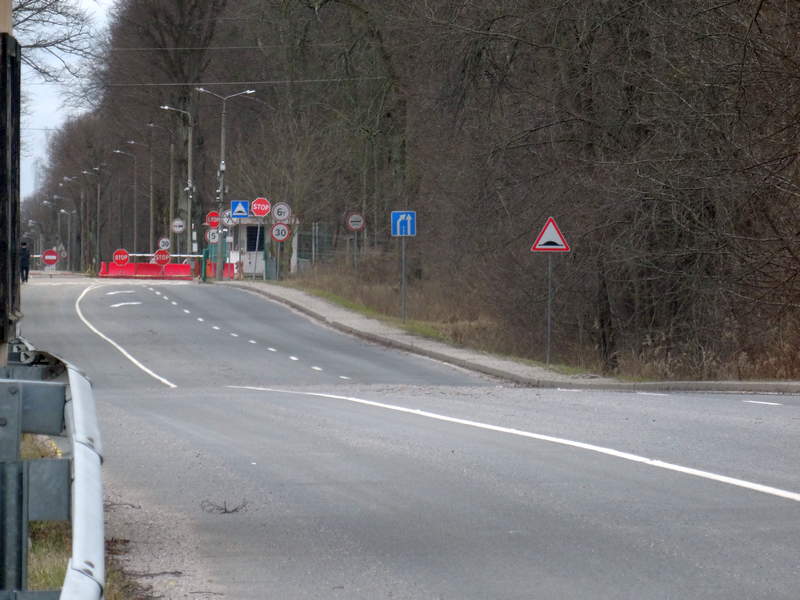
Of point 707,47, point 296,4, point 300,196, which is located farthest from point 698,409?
point 300,196

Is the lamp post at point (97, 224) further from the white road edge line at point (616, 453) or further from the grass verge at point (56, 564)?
the grass verge at point (56, 564)

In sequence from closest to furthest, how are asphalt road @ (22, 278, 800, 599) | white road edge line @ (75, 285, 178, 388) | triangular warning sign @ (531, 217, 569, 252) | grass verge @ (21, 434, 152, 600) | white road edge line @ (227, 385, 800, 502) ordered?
grass verge @ (21, 434, 152, 600) < asphalt road @ (22, 278, 800, 599) < white road edge line @ (227, 385, 800, 502) < triangular warning sign @ (531, 217, 569, 252) < white road edge line @ (75, 285, 178, 388)

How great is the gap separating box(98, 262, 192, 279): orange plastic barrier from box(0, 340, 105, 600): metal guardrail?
65.4m

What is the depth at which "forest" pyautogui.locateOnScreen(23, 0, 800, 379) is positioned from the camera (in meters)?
21.9

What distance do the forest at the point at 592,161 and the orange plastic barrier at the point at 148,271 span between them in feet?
88.4

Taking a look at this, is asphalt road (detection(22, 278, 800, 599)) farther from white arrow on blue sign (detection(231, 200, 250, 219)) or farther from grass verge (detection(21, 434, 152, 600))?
white arrow on blue sign (detection(231, 200, 250, 219))

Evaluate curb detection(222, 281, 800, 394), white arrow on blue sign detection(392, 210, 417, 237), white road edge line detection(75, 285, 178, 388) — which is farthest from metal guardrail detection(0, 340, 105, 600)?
white arrow on blue sign detection(392, 210, 417, 237)

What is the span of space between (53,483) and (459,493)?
5.89m

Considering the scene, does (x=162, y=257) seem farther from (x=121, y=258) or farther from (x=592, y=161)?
(x=592, y=161)

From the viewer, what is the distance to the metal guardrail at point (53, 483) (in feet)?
10.9

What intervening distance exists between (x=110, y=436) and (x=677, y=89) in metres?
13.2

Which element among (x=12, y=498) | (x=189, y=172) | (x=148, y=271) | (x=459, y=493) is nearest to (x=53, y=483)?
(x=12, y=498)

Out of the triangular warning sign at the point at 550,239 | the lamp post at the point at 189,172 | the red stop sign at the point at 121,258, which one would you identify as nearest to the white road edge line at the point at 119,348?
the triangular warning sign at the point at 550,239

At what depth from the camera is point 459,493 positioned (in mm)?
9680
